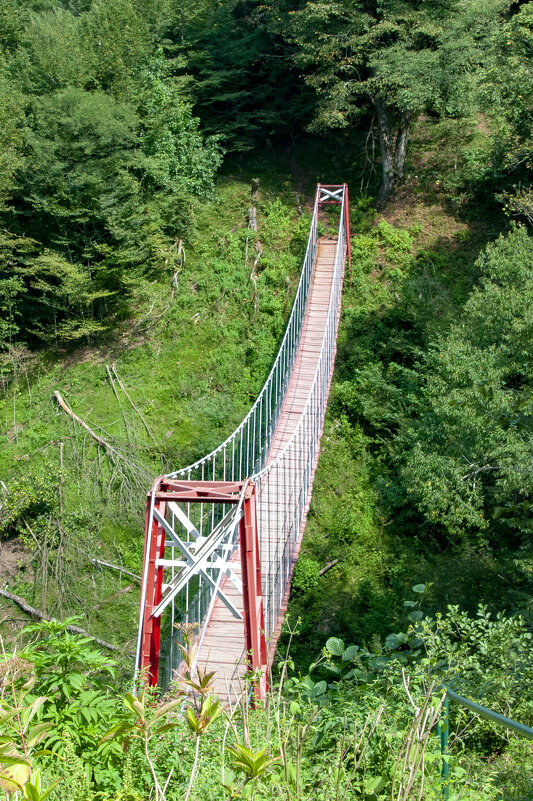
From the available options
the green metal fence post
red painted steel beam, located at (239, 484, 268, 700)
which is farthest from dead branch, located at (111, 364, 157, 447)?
the green metal fence post

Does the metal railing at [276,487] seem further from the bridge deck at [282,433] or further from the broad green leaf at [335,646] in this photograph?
the broad green leaf at [335,646]

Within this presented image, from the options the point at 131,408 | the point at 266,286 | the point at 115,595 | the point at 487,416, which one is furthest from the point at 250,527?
the point at 266,286

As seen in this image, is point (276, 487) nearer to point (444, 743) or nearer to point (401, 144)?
point (444, 743)

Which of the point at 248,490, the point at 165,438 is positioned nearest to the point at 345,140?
the point at 165,438

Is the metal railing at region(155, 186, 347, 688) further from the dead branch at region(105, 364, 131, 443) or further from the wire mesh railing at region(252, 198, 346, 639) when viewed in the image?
the dead branch at region(105, 364, 131, 443)

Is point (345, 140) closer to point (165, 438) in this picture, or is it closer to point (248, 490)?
point (165, 438)

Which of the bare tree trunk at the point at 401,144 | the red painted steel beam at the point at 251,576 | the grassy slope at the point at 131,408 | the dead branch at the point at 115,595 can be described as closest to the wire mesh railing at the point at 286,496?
the red painted steel beam at the point at 251,576
